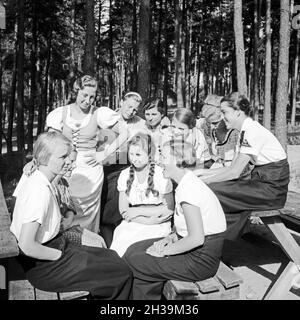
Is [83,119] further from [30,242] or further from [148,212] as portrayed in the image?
[30,242]

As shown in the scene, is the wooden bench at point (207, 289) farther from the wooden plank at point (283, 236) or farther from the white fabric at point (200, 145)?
the white fabric at point (200, 145)

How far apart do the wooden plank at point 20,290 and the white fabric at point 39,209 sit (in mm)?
355

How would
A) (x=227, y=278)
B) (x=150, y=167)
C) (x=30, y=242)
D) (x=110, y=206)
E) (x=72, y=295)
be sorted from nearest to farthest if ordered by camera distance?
(x=30, y=242), (x=72, y=295), (x=227, y=278), (x=150, y=167), (x=110, y=206)

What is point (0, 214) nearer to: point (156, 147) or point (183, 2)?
point (156, 147)

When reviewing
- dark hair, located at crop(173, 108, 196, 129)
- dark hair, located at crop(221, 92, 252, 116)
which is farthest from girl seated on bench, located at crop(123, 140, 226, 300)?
dark hair, located at crop(173, 108, 196, 129)

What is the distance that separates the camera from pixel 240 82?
14203 mm

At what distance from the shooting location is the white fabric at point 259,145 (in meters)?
4.50

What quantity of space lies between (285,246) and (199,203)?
1.75 metres

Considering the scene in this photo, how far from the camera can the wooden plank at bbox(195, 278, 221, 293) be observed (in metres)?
3.45

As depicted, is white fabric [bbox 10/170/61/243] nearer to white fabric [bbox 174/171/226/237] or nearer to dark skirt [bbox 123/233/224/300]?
dark skirt [bbox 123/233/224/300]

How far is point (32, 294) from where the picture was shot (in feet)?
10.7

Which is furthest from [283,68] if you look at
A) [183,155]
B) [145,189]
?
[183,155]

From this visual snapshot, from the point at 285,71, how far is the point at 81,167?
1028 centimetres

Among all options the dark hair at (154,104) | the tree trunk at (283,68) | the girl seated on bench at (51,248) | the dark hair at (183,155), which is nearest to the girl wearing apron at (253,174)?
the dark hair at (183,155)
